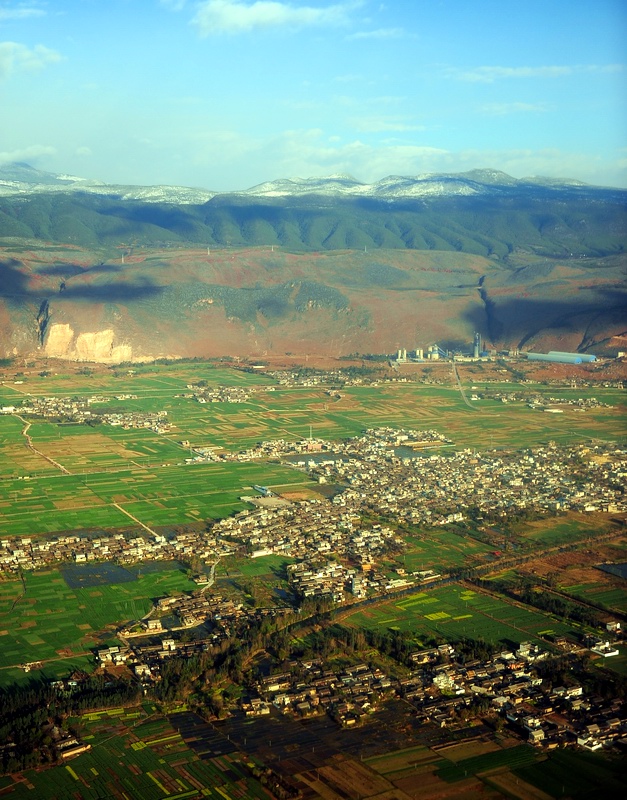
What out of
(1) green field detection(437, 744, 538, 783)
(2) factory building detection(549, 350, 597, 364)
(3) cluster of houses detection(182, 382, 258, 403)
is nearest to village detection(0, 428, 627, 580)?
(1) green field detection(437, 744, 538, 783)

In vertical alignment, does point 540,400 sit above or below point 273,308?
below

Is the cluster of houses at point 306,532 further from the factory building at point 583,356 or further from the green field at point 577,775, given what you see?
the factory building at point 583,356

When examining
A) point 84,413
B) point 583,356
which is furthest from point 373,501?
point 583,356

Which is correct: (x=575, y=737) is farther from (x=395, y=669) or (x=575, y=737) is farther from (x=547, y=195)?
(x=547, y=195)

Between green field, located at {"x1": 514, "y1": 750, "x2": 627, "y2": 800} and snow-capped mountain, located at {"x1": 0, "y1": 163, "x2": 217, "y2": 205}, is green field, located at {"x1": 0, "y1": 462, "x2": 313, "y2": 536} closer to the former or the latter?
green field, located at {"x1": 514, "y1": 750, "x2": 627, "y2": 800}

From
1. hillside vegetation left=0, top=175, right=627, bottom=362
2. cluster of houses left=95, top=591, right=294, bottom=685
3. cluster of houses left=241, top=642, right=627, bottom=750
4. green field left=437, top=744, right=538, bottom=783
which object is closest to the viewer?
green field left=437, top=744, right=538, bottom=783

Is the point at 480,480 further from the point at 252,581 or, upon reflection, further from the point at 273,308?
the point at 273,308
